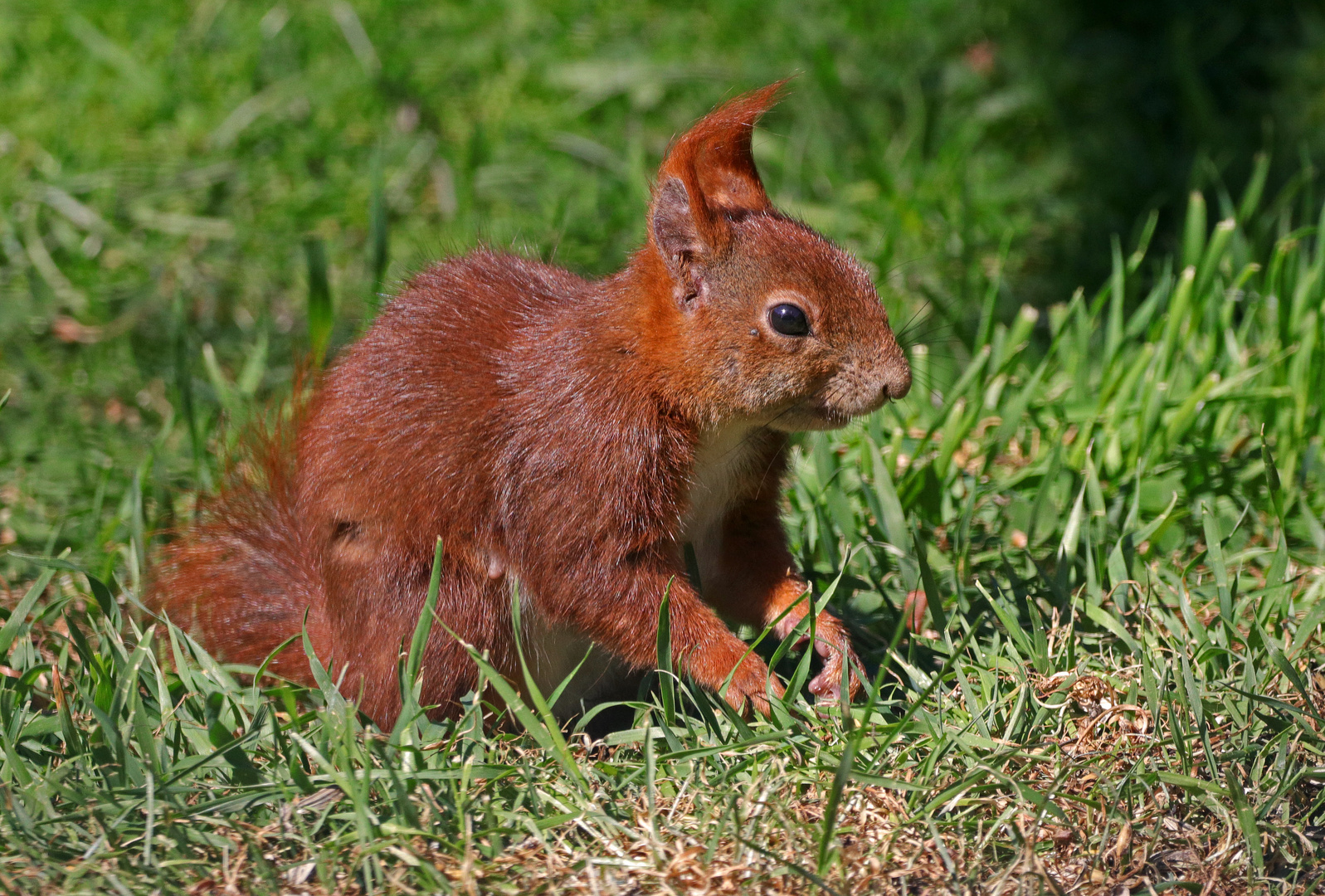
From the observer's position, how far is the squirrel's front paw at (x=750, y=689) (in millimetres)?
2574

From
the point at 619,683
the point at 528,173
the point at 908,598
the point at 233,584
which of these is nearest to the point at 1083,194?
the point at 528,173

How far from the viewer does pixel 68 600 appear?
9.11 feet

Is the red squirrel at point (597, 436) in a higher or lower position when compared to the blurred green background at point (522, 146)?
lower

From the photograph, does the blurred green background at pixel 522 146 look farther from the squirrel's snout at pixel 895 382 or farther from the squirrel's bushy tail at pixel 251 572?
the squirrel's snout at pixel 895 382

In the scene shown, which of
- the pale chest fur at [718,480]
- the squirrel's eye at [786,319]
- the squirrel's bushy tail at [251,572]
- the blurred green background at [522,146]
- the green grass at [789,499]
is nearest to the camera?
the green grass at [789,499]

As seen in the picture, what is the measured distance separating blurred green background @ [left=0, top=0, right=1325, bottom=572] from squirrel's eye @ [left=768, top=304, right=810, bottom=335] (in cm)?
147

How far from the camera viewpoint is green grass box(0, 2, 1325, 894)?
225 centimetres

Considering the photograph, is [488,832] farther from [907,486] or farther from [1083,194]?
[1083,194]

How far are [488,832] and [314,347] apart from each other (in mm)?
1571

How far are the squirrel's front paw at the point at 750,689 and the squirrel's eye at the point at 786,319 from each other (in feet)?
2.06

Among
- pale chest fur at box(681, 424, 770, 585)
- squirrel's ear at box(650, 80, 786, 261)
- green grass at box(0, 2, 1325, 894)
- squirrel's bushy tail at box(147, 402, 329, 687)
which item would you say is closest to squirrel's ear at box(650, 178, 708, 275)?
squirrel's ear at box(650, 80, 786, 261)

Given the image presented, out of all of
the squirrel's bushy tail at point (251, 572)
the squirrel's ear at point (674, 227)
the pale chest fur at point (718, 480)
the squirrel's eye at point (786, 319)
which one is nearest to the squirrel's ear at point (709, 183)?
the squirrel's ear at point (674, 227)

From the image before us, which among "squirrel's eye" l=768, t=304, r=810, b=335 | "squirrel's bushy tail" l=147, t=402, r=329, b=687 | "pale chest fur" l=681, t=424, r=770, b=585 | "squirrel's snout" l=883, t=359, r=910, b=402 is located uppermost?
"squirrel's eye" l=768, t=304, r=810, b=335

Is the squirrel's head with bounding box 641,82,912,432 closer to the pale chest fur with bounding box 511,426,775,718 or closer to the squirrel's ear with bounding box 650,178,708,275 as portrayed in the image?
the squirrel's ear with bounding box 650,178,708,275
